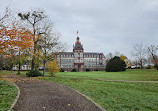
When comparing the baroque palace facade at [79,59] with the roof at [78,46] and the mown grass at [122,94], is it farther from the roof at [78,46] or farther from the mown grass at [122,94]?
the mown grass at [122,94]

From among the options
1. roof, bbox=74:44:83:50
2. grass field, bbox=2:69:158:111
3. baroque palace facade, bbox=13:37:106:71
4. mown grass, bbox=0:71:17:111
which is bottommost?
grass field, bbox=2:69:158:111

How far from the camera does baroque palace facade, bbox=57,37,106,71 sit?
8012 centimetres

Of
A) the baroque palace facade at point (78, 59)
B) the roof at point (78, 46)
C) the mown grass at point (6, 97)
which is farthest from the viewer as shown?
the roof at point (78, 46)

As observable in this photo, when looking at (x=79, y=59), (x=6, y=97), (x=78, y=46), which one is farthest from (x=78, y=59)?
(x=6, y=97)

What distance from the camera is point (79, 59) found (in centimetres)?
8038

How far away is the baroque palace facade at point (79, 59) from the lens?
80.1 m

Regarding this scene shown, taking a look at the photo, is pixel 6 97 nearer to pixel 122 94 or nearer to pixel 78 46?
pixel 122 94

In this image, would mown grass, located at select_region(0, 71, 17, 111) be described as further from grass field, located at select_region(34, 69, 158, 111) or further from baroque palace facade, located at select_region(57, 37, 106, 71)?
baroque palace facade, located at select_region(57, 37, 106, 71)

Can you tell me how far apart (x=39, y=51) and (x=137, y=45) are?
48.1 metres

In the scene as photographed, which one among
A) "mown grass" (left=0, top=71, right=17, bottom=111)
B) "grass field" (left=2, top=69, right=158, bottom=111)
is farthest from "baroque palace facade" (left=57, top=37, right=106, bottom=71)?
"mown grass" (left=0, top=71, right=17, bottom=111)

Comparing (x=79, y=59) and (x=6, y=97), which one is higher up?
(x=79, y=59)

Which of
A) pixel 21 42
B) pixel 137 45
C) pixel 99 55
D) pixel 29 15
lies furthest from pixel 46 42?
pixel 99 55

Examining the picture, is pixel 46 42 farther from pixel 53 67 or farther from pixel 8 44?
pixel 8 44

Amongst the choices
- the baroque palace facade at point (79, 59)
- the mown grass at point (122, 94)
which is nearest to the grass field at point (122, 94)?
the mown grass at point (122, 94)
